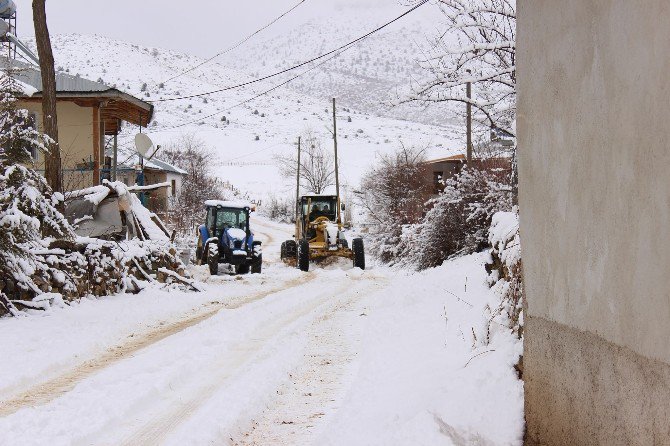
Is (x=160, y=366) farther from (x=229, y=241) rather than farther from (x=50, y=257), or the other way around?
(x=229, y=241)

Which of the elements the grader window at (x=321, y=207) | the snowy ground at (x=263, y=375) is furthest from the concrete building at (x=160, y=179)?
the snowy ground at (x=263, y=375)

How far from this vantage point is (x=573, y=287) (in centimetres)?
402

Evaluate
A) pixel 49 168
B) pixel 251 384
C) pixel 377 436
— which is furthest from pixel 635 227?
pixel 49 168

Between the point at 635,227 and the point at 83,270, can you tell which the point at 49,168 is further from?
the point at 635,227

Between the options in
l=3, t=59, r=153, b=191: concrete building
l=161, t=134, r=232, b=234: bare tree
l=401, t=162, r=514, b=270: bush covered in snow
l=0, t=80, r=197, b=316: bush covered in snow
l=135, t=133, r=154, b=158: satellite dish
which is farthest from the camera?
l=161, t=134, r=232, b=234: bare tree

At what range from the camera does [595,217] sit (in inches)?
144

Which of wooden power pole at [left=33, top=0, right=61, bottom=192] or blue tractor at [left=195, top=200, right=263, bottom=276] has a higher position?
wooden power pole at [left=33, top=0, right=61, bottom=192]

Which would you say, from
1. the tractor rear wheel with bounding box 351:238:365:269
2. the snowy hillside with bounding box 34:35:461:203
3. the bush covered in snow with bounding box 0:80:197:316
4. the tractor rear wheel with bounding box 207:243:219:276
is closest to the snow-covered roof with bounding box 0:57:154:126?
the tractor rear wheel with bounding box 207:243:219:276

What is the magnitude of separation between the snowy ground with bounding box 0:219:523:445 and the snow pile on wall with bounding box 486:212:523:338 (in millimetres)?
225

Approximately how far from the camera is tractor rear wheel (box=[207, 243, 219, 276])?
23.0 m

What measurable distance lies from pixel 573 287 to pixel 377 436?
7.07ft

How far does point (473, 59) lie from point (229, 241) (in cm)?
1487

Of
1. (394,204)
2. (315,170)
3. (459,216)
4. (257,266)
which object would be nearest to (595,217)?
(459,216)

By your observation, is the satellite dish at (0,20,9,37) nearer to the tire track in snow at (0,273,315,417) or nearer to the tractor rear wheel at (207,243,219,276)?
the tractor rear wheel at (207,243,219,276)
